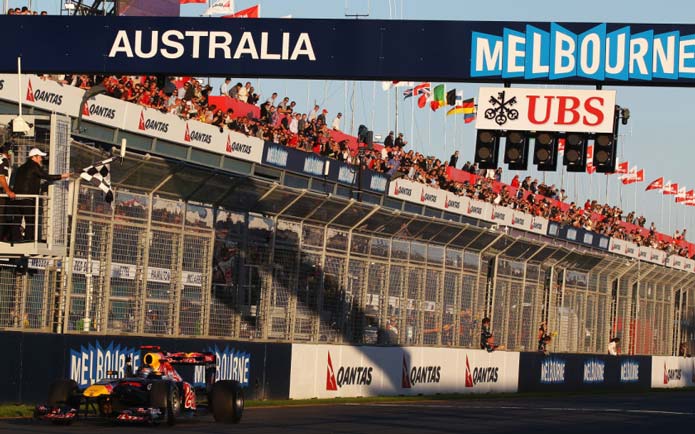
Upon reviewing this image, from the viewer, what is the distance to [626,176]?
230 ft

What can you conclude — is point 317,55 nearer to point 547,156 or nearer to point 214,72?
point 214,72

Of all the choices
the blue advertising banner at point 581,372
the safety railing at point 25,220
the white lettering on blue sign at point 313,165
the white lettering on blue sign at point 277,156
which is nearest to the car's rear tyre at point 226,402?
the safety railing at point 25,220

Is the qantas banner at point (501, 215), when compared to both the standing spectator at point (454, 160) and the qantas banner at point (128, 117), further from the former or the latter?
the qantas banner at point (128, 117)

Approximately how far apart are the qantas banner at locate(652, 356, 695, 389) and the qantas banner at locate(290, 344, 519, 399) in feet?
38.6

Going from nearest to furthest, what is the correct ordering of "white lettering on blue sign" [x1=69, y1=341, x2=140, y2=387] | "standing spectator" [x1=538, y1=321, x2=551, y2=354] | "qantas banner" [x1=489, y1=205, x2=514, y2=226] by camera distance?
"white lettering on blue sign" [x1=69, y1=341, x2=140, y2=387], "standing spectator" [x1=538, y1=321, x2=551, y2=354], "qantas banner" [x1=489, y1=205, x2=514, y2=226]

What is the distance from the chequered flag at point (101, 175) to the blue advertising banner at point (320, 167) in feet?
40.3

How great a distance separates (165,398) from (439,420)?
510 cm

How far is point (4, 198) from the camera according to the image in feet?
56.5

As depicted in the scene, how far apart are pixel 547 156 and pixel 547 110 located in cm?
71

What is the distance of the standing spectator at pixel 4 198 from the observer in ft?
54.4

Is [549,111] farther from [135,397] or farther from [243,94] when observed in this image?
[243,94]

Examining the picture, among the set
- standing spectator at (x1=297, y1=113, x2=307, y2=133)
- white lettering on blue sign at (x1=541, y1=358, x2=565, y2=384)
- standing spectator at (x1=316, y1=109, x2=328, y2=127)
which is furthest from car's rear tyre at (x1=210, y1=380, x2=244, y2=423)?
standing spectator at (x1=316, y1=109, x2=328, y2=127)

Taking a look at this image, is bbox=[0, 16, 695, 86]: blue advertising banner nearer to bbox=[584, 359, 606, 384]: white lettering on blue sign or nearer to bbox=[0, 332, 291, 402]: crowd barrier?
bbox=[0, 332, 291, 402]: crowd barrier

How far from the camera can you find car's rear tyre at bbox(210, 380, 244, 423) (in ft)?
53.9
